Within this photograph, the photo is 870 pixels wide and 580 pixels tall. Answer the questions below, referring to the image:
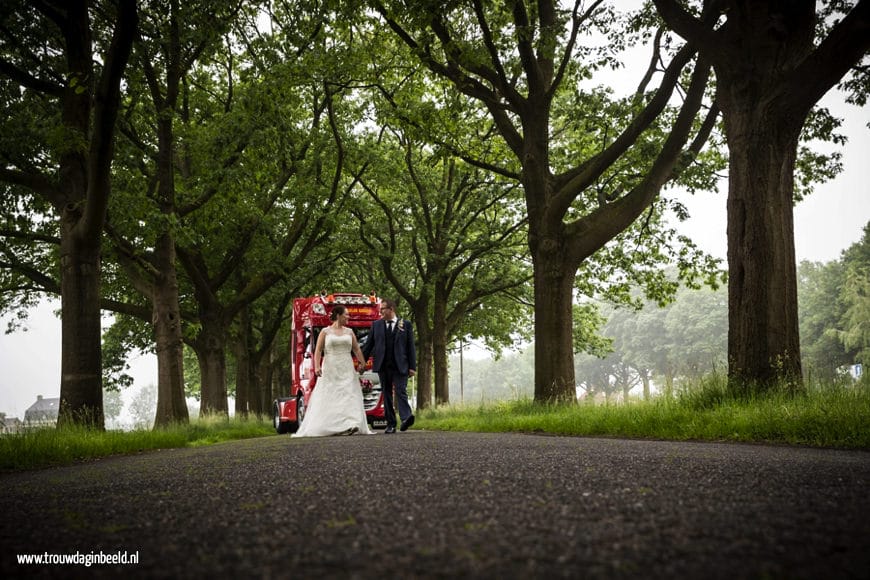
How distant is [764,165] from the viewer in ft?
29.1

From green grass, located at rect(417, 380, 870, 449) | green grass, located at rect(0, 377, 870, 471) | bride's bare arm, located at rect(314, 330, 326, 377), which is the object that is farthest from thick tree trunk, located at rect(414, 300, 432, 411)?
green grass, located at rect(417, 380, 870, 449)

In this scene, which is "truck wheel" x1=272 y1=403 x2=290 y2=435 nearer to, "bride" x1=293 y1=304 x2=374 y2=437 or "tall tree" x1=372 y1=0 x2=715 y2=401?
"bride" x1=293 y1=304 x2=374 y2=437

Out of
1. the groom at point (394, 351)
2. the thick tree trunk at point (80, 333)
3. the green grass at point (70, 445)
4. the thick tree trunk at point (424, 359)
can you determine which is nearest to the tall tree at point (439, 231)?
the thick tree trunk at point (424, 359)

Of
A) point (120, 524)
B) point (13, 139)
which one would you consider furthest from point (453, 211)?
point (120, 524)

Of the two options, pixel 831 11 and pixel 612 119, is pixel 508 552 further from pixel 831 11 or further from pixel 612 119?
pixel 612 119

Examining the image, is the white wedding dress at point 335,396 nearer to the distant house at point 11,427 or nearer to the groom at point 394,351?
the groom at point 394,351

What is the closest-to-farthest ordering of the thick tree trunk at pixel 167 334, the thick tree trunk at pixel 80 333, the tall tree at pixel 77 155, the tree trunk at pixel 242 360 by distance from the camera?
the tall tree at pixel 77 155 < the thick tree trunk at pixel 80 333 < the thick tree trunk at pixel 167 334 < the tree trunk at pixel 242 360

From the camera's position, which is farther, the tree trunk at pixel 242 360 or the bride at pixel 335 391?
the tree trunk at pixel 242 360

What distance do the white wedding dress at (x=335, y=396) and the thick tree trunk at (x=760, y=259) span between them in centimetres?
702

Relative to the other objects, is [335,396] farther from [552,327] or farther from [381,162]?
[381,162]

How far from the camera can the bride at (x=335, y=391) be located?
39.5 feet

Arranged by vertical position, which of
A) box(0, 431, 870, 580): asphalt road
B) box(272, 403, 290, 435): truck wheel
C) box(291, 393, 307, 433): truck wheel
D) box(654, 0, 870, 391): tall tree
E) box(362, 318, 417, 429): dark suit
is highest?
box(654, 0, 870, 391): tall tree

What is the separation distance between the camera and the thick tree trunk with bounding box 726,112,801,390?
8.58 m

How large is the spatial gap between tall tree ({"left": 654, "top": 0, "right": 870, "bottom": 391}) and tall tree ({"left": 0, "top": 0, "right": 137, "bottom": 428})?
9.41 m
